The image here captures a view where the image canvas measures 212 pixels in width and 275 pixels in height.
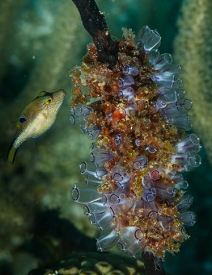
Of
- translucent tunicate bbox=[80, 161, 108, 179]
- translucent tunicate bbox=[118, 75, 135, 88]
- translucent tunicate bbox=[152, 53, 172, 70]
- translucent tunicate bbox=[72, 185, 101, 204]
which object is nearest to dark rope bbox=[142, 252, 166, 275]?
translucent tunicate bbox=[72, 185, 101, 204]

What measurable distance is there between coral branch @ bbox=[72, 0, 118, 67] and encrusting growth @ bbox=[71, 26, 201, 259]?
55mm

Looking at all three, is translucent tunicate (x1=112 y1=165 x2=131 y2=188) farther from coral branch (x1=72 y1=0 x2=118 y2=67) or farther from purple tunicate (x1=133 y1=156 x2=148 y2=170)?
coral branch (x1=72 y1=0 x2=118 y2=67)

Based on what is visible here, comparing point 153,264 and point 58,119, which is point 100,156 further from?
point 58,119

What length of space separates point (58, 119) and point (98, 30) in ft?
5.56

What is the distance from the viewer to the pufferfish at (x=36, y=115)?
9.64 ft

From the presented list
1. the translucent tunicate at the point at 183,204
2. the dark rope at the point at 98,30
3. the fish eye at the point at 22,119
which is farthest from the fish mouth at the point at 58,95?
the translucent tunicate at the point at 183,204

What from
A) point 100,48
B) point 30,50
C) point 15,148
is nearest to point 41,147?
point 15,148

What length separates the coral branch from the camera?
1928 millimetres

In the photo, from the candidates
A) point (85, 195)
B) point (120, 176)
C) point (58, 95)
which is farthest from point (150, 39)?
point (85, 195)

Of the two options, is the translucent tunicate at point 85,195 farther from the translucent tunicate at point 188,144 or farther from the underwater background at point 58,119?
the underwater background at point 58,119

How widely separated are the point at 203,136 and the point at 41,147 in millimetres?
1930


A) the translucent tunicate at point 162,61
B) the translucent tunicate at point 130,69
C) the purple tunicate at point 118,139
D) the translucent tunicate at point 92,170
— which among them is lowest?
the translucent tunicate at point 92,170

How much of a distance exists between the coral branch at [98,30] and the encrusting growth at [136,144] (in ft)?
0.18

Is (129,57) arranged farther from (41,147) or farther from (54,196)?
(54,196)
